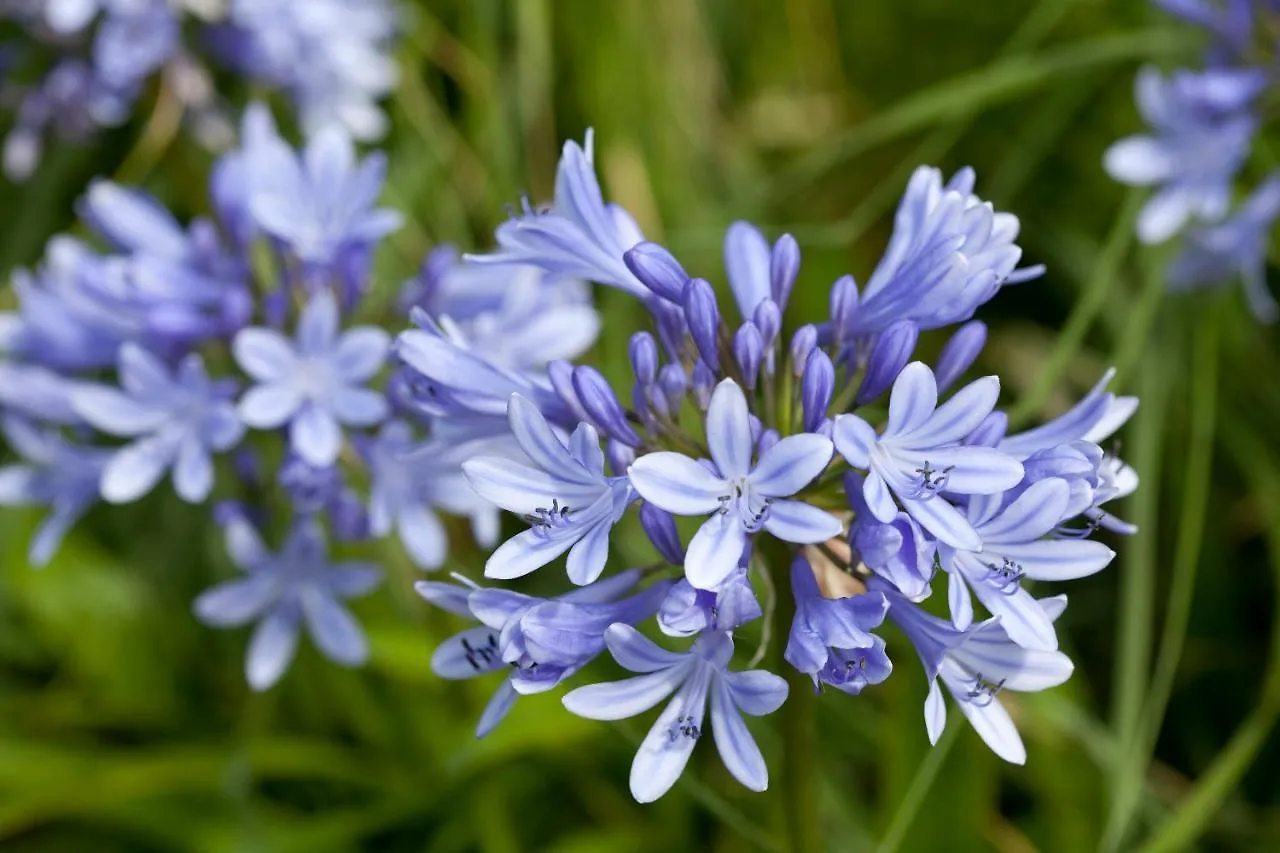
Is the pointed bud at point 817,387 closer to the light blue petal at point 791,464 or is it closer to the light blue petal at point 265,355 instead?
the light blue petal at point 791,464

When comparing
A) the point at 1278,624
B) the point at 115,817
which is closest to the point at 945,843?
the point at 1278,624

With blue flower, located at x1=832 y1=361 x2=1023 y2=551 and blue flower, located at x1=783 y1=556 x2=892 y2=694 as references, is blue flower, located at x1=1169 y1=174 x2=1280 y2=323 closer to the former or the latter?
blue flower, located at x1=832 y1=361 x2=1023 y2=551

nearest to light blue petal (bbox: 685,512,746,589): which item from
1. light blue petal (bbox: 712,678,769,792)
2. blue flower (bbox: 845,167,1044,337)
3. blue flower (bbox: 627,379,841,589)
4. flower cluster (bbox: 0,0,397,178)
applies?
blue flower (bbox: 627,379,841,589)

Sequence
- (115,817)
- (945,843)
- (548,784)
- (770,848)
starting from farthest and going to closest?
1. (548,784)
2. (115,817)
3. (945,843)
4. (770,848)

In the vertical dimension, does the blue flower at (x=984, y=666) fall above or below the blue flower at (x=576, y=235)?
below

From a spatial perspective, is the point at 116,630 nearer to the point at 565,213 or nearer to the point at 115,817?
the point at 115,817

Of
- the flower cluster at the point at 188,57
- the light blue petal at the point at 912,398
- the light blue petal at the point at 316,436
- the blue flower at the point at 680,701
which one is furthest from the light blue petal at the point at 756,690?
the flower cluster at the point at 188,57

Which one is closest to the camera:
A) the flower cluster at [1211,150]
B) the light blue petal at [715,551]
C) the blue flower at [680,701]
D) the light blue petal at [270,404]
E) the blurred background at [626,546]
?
the light blue petal at [715,551]
